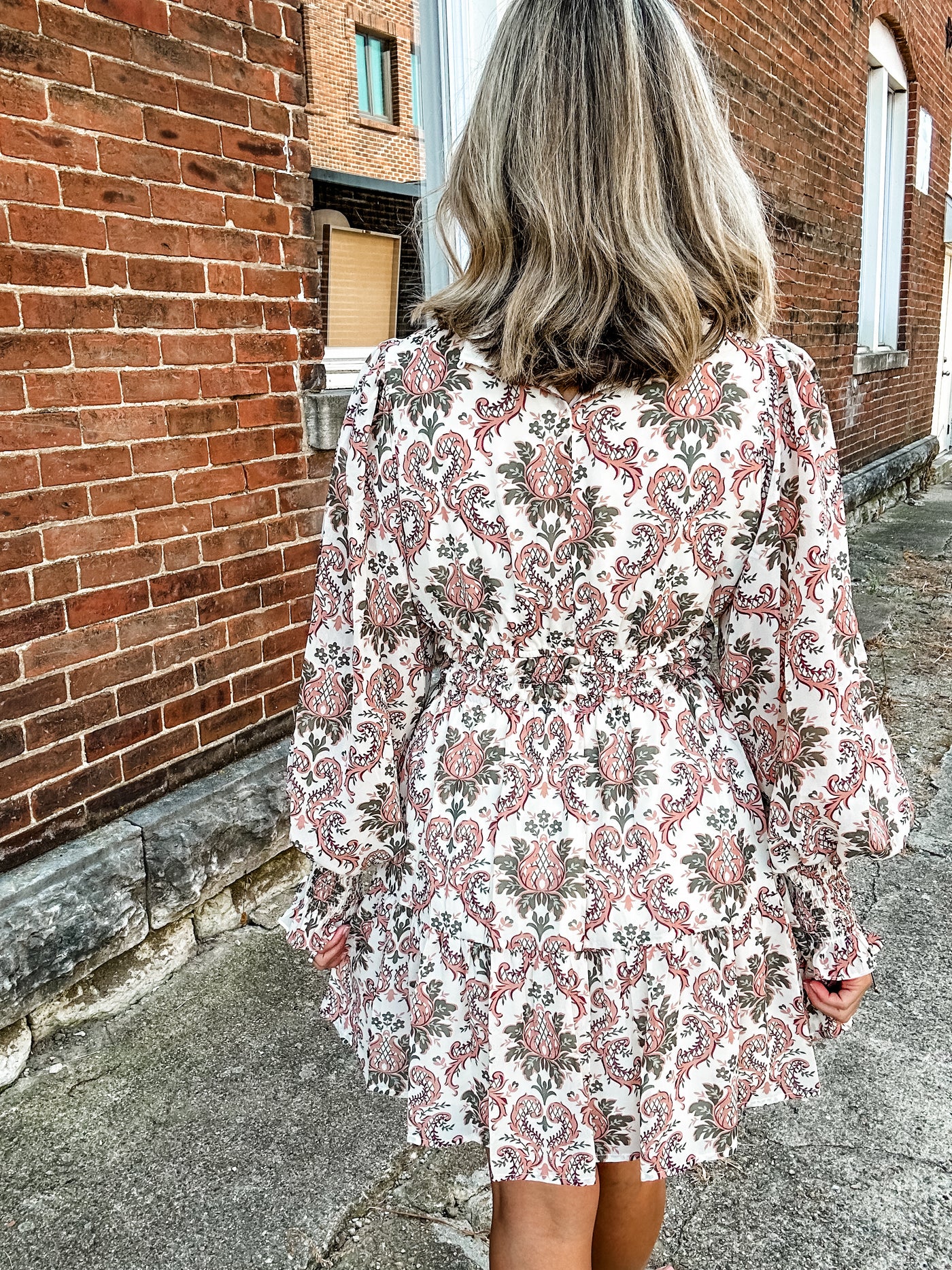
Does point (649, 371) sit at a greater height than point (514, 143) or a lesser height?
lesser

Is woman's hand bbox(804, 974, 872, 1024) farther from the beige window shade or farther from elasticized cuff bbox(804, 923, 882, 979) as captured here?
the beige window shade

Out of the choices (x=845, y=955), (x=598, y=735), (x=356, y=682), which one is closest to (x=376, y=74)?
(x=356, y=682)

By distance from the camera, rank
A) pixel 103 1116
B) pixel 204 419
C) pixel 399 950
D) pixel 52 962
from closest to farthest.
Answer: pixel 399 950, pixel 103 1116, pixel 52 962, pixel 204 419

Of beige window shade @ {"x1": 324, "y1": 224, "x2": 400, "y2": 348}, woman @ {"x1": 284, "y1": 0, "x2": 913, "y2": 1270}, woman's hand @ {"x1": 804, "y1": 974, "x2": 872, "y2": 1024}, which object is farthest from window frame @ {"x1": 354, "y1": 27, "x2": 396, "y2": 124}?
woman's hand @ {"x1": 804, "y1": 974, "x2": 872, "y2": 1024}

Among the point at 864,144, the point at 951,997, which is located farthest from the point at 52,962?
the point at 864,144

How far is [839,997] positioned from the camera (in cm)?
149

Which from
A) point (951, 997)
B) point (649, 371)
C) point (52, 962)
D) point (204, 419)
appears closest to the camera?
point (649, 371)

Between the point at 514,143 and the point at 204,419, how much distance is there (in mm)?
1892

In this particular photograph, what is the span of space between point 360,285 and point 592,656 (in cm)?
283

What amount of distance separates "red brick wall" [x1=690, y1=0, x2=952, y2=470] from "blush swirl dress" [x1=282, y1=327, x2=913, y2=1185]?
4.84 meters

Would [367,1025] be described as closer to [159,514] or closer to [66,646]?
[66,646]

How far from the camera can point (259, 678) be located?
3271 millimetres

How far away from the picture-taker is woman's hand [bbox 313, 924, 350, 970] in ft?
5.16

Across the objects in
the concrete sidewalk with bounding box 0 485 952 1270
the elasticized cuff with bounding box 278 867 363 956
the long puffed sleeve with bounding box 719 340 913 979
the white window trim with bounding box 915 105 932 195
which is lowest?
the concrete sidewalk with bounding box 0 485 952 1270
